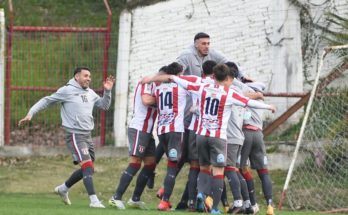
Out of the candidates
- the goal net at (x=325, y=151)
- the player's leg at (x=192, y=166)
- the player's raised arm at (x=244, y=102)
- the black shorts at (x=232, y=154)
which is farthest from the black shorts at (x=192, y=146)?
the goal net at (x=325, y=151)

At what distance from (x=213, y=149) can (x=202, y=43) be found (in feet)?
6.42

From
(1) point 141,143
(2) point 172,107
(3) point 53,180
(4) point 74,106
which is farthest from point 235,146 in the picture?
(3) point 53,180

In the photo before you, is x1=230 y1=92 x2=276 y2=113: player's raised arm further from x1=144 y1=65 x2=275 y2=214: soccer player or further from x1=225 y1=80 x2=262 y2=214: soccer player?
x1=225 y1=80 x2=262 y2=214: soccer player

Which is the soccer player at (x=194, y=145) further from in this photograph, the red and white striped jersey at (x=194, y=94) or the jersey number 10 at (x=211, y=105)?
the jersey number 10 at (x=211, y=105)

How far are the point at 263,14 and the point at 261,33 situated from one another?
0.37 metres

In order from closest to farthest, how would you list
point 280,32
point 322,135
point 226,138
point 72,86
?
point 226,138 → point 72,86 → point 322,135 → point 280,32

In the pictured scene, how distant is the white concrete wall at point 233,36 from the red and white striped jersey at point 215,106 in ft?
21.9

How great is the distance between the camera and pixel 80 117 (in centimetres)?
1736

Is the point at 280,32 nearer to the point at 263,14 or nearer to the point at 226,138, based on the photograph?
the point at 263,14

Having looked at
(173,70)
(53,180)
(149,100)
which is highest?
(173,70)

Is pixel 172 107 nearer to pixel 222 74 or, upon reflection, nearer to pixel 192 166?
pixel 192 166

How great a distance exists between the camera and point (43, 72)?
78.3 ft

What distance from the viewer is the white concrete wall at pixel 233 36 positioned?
74.4 ft

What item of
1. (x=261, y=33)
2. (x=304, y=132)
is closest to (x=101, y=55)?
(x=261, y=33)
